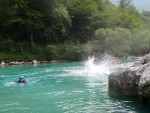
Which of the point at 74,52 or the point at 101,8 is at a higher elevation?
the point at 101,8

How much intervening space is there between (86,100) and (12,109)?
4.10 m

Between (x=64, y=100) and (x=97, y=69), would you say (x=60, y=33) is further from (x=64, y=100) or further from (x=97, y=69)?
(x=64, y=100)

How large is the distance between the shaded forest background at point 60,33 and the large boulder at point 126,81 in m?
35.1

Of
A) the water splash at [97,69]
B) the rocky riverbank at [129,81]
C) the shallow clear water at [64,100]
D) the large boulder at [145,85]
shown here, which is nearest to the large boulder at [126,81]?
the rocky riverbank at [129,81]

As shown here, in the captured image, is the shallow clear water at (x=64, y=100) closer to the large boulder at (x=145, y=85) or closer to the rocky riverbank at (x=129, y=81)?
the rocky riverbank at (x=129, y=81)

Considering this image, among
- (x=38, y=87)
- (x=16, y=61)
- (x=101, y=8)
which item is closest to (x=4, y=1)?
(x=16, y=61)

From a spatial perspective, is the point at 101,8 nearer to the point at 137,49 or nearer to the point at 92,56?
the point at 137,49

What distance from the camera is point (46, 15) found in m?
61.8

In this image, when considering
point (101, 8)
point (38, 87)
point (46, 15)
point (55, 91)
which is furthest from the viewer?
point (101, 8)

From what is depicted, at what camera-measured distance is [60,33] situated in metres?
64.5

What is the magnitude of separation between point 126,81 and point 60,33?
4755 centimetres

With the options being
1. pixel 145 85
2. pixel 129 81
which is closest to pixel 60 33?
pixel 129 81

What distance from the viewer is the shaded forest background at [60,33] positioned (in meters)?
56.8

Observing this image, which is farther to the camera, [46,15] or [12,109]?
[46,15]
